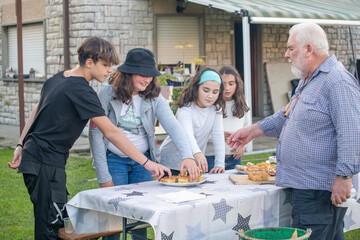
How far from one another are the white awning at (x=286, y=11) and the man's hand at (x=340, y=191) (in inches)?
237

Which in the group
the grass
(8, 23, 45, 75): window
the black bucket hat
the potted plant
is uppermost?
(8, 23, 45, 75): window

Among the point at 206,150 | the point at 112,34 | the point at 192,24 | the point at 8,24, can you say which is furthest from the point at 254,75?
the point at 206,150

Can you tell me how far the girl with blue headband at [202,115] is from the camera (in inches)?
177

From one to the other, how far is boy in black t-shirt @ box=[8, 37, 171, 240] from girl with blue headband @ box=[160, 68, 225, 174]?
995 mm

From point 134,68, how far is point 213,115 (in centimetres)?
94

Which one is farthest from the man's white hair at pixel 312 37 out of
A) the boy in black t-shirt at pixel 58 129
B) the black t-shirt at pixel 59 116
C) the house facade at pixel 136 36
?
the house facade at pixel 136 36

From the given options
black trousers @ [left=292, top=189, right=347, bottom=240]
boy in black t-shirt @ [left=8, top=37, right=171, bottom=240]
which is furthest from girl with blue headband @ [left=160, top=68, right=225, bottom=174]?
black trousers @ [left=292, top=189, right=347, bottom=240]

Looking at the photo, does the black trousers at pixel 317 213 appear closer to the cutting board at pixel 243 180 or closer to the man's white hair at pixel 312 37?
the cutting board at pixel 243 180

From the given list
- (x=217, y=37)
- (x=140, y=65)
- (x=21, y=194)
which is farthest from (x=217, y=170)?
(x=217, y=37)

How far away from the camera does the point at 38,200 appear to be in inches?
138

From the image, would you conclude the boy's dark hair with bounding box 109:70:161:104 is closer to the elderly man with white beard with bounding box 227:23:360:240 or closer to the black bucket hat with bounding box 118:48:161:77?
the black bucket hat with bounding box 118:48:161:77

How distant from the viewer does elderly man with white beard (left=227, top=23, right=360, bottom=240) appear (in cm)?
321

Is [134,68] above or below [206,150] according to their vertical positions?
above

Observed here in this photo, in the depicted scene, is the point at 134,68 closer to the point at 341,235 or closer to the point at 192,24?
the point at 341,235
